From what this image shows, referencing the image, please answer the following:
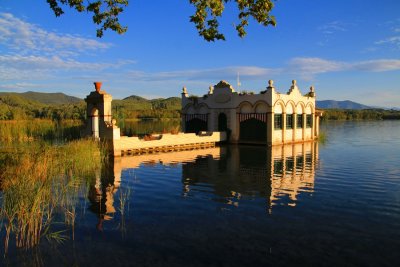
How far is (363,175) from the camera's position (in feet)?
63.0

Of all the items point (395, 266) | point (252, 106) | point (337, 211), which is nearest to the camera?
point (395, 266)

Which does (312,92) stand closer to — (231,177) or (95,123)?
(95,123)

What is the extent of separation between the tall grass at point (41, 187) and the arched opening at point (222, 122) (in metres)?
18.9

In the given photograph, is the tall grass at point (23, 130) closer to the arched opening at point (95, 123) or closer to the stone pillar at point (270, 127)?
the arched opening at point (95, 123)

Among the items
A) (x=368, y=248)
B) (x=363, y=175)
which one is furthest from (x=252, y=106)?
(x=368, y=248)

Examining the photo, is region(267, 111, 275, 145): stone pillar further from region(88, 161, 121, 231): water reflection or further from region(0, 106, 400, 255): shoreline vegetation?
region(88, 161, 121, 231): water reflection

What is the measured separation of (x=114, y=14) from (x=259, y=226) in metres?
8.49

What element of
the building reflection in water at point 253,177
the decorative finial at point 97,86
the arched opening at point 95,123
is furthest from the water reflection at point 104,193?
the decorative finial at point 97,86

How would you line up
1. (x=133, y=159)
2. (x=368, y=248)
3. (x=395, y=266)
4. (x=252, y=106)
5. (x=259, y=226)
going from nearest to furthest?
(x=395, y=266), (x=368, y=248), (x=259, y=226), (x=133, y=159), (x=252, y=106)

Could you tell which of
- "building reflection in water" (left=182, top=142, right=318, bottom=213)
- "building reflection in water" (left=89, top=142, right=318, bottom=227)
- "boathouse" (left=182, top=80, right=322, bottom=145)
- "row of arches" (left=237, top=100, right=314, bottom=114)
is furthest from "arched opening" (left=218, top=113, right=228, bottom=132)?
"building reflection in water" (left=182, top=142, right=318, bottom=213)

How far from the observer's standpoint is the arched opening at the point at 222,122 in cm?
3884

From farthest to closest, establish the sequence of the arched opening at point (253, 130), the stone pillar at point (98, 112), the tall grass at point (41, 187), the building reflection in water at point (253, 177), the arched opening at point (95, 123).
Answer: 1. the arched opening at point (253, 130)
2. the arched opening at point (95, 123)
3. the stone pillar at point (98, 112)
4. the building reflection in water at point (253, 177)
5. the tall grass at point (41, 187)

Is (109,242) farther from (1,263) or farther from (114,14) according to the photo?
(114,14)

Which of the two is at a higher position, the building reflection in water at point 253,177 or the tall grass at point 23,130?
the tall grass at point 23,130
